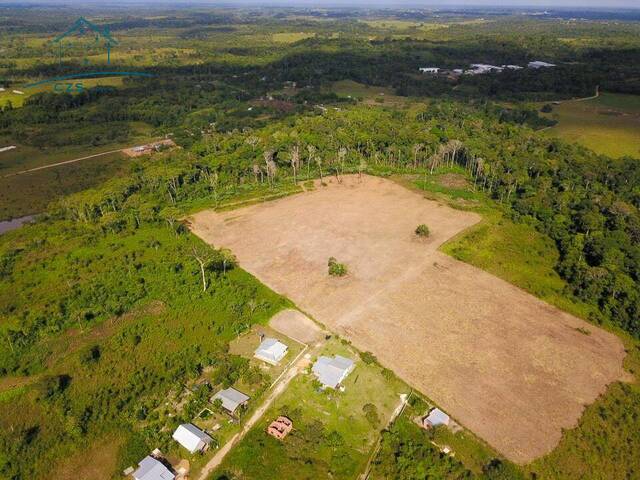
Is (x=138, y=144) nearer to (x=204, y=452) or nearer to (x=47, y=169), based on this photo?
(x=47, y=169)

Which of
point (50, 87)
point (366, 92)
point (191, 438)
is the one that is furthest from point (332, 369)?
point (50, 87)

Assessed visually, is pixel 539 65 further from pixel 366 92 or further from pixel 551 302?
pixel 551 302

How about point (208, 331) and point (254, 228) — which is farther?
point (254, 228)

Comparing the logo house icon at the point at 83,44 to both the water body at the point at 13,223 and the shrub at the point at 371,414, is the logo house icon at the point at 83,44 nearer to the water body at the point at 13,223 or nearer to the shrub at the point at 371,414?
the water body at the point at 13,223

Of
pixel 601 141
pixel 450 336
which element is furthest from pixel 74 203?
pixel 601 141

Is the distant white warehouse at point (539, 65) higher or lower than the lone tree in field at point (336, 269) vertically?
higher

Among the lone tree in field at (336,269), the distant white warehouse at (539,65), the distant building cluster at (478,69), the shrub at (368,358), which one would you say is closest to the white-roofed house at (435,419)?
the shrub at (368,358)

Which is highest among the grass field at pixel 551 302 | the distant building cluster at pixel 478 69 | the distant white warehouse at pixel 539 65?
the distant white warehouse at pixel 539 65
